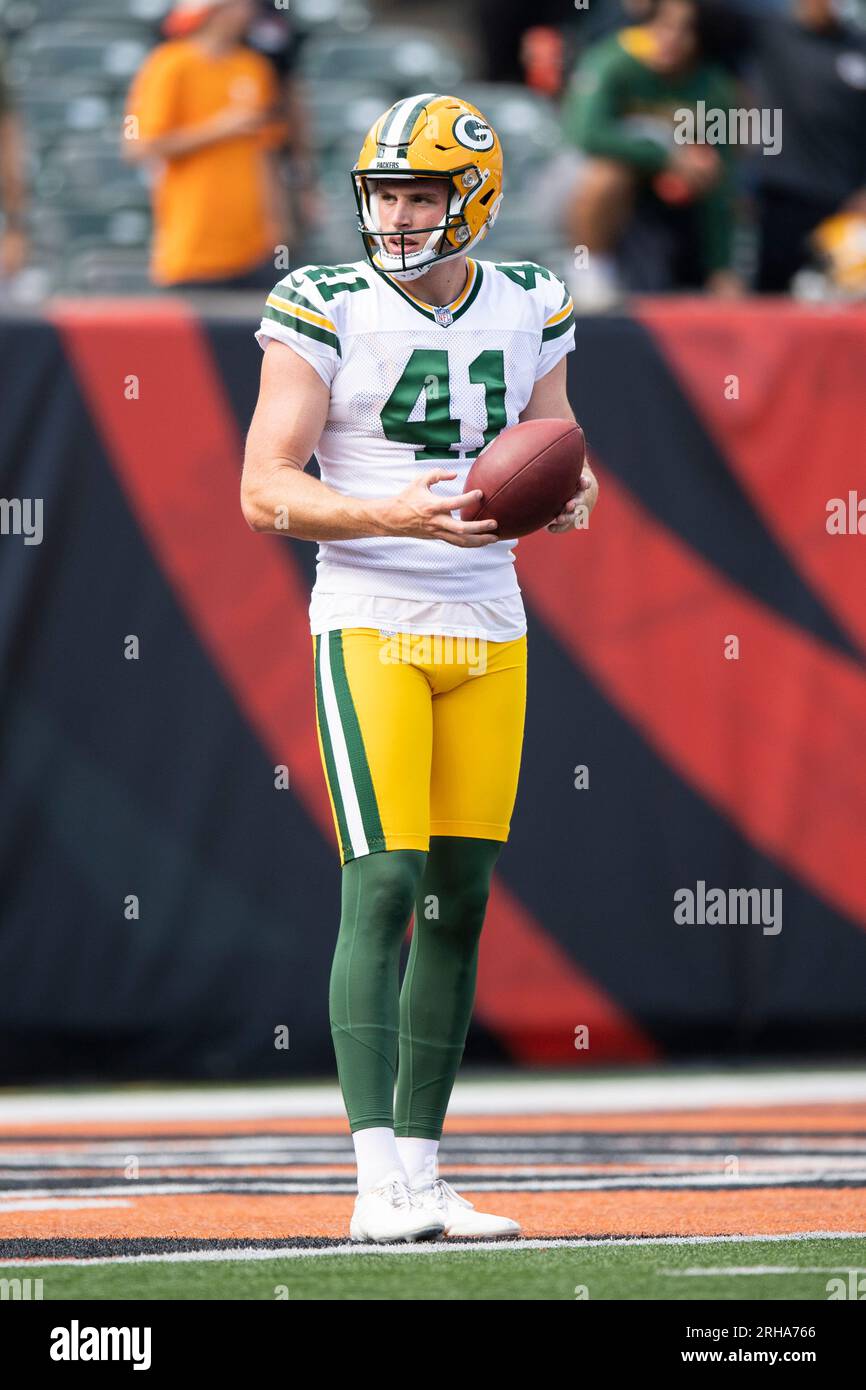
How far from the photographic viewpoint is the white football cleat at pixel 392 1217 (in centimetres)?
396

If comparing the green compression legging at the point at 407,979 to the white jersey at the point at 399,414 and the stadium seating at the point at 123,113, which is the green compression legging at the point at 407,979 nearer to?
the white jersey at the point at 399,414

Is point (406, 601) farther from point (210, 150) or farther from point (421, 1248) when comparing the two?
point (210, 150)

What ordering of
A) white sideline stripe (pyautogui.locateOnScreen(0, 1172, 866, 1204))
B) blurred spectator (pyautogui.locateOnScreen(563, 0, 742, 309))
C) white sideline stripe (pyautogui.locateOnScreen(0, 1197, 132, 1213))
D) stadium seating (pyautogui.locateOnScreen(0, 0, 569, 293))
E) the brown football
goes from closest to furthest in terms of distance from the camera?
the brown football, white sideline stripe (pyautogui.locateOnScreen(0, 1197, 132, 1213)), white sideline stripe (pyautogui.locateOnScreen(0, 1172, 866, 1204)), blurred spectator (pyautogui.locateOnScreen(563, 0, 742, 309)), stadium seating (pyautogui.locateOnScreen(0, 0, 569, 293))

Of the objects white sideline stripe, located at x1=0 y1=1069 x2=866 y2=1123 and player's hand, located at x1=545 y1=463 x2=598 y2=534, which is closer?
player's hand, located at x1=545 y1=463 x2=598 y2=534

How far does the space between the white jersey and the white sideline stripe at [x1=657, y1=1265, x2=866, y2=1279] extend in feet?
3.76

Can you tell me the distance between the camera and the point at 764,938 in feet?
22.9

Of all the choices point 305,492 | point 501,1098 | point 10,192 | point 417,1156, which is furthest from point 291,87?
point 417,1156

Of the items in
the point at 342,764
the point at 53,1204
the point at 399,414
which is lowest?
the point at 53,1204

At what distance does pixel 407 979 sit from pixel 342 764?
0.47m

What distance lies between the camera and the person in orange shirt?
8.00 m

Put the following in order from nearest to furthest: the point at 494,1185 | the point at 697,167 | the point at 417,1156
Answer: the point at 417,1156 < the point at 494,1185 < the point at 697,167

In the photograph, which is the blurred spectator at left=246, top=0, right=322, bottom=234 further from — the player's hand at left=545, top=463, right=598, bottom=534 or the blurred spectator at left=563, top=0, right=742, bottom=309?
the player's hand at left=545, top=463, right=598, bottom=534

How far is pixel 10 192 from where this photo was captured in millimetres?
9859

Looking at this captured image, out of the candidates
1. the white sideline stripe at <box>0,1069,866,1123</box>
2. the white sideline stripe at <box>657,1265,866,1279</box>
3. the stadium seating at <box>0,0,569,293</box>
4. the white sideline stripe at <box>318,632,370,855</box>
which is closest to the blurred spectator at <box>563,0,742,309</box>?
Answer: the stadium seating at <box>0,0,569,293</box>
